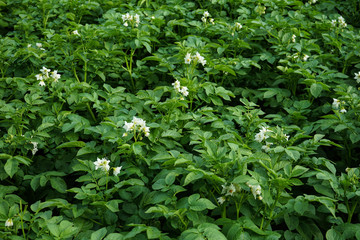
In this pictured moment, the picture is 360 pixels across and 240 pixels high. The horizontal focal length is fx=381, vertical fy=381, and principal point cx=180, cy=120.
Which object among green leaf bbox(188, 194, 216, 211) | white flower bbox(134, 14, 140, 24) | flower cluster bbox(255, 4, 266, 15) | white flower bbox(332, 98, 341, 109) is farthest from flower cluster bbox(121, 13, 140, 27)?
green leaf bbox(188, 194, 216, 211)

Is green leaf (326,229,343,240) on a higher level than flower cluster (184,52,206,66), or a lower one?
lower

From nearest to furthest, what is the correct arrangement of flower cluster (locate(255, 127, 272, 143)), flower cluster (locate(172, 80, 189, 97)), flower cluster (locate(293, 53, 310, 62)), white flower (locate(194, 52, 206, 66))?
flower cluster (locate(255, 127, 272, 143))
flower cluster (locate(172, 80, 189, 97))
white flower (locate(194, 52, 206, 66))
flower cluster (locate(293, 53, 310, 62))

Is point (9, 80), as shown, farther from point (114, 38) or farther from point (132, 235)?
point (132, 235)

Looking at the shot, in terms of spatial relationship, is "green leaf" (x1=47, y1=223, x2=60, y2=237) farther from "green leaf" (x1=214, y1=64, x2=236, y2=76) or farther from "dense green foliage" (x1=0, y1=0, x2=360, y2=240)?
"green leaf" (x1=214, y1=64, x2=236, y2=76)

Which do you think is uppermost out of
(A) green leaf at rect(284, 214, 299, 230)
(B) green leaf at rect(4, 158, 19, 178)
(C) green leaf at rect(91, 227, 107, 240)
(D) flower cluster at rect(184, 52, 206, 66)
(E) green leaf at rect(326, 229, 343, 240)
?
(D) flower cluster at rect(184, 52, 206, 66)

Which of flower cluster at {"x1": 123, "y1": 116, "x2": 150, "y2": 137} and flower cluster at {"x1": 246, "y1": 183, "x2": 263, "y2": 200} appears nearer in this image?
flower cluster at {"x1": 246, "y1": 183, "x2": 263, "y2": 200}

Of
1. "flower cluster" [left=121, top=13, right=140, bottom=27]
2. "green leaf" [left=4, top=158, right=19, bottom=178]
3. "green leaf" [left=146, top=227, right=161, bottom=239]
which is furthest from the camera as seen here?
"flower cluster" [left=121, top=13, right=140, bottom=27]

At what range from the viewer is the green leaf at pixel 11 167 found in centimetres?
221

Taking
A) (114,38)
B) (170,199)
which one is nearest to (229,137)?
(170,199)

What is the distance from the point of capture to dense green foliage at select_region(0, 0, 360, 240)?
1.94 meters

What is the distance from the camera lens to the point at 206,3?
425 cm

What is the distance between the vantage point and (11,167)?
7.34ft

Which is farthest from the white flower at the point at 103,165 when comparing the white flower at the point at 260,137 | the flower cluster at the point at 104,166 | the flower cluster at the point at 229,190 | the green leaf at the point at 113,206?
the white flower at the point at 260,137

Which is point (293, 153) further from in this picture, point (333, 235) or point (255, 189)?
point (333, 235)
